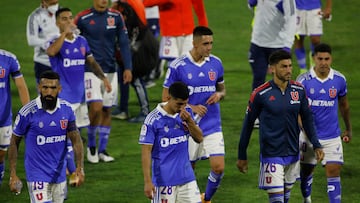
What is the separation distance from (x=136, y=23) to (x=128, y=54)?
1.65 metres

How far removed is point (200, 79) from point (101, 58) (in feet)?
10.1

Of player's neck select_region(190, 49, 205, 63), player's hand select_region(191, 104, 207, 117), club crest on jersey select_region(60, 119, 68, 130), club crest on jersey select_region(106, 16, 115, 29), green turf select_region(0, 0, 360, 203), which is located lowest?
green turf select_region(0, 0, 360, 203)

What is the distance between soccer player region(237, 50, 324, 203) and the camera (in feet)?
38.7

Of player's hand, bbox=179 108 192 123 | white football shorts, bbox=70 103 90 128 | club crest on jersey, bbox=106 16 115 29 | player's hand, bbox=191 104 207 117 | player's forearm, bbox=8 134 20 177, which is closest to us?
player's hand, bbox=179 108 192 123

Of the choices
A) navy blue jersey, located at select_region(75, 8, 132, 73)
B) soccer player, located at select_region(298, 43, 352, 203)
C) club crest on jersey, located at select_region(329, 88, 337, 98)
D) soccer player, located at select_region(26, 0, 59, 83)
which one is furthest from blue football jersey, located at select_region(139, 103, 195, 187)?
soccer player, located at select_region(26, 0, 59, 83)

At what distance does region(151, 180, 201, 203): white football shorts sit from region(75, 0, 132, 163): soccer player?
4495 mm

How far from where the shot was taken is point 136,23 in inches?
690

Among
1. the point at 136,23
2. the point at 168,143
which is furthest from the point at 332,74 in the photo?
the point at 136,23

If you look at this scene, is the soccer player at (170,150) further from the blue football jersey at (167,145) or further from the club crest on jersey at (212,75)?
the club crest on jersey at (212,75)

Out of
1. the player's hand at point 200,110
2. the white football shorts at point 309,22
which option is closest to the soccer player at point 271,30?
the white football shorts at point 309,22

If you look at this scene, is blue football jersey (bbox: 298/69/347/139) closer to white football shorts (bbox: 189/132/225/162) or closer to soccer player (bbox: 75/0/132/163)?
white football shorts (bbox: 189/132/225/162)

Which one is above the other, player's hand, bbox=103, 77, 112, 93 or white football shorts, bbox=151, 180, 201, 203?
player's hand, bbox=103, 77, 112, 93

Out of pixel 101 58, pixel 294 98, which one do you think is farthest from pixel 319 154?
pixel 101 58

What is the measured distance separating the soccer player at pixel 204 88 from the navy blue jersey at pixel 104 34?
9.12 ft
